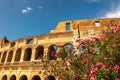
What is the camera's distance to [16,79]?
2155 centimetres

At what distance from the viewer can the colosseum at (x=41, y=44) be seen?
64.3 feet

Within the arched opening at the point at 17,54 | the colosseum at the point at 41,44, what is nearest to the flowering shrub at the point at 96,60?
the colosseum at the point at 41,44

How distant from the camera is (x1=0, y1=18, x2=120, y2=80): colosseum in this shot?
19.6m

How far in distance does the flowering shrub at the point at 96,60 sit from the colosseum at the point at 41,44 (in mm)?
9083

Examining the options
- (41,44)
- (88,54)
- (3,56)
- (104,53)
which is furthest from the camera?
(3,56)

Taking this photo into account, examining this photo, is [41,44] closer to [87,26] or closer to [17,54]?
[17,54]

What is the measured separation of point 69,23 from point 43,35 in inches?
143

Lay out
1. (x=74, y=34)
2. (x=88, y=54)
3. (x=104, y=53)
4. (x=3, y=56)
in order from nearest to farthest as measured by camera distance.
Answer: (x=104, y=53), (x=88, y=54), (x=74, y=34), (x=3, y=56)

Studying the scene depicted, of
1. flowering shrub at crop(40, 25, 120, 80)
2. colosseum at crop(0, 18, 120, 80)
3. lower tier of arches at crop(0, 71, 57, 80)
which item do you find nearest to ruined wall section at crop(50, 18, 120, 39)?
colosseum at crop(0, 18, 120, 80)

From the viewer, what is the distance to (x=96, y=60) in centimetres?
827

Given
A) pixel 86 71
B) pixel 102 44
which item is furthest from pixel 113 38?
pixel 86 71

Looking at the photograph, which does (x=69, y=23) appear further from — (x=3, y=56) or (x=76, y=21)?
(x=3, y=56)

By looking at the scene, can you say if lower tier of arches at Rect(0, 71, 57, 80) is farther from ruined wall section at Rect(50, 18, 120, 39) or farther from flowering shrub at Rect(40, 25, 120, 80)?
flowering shrub at Rect(40, 25, 120, 80)

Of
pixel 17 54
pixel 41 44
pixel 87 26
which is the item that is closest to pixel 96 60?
pixel 87 26
